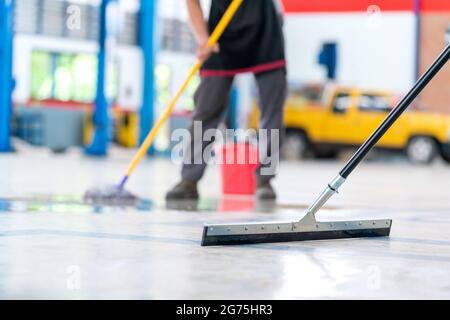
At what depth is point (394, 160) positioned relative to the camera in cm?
1595

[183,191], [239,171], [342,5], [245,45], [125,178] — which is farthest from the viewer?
[342,5]

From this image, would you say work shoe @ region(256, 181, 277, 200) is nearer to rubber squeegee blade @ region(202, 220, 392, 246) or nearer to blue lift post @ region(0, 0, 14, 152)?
rubber squeegee blade @ region(202, 220, 392, 246)

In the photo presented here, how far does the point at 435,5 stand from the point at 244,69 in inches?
555

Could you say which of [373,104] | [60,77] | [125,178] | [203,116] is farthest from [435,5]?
[125,178]

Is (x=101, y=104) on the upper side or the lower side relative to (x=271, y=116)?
lower

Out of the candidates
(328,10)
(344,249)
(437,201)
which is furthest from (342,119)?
(344,249)

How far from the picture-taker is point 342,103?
586 inches

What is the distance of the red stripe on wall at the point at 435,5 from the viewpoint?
17448 millimetres

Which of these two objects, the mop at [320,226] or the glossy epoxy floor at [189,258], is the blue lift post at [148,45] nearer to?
the glossy epoxy floor at [189,258]

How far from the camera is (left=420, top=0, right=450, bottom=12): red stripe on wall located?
17.4m

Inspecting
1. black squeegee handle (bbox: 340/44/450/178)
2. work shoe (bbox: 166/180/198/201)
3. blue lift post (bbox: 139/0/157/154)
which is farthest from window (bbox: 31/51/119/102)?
black squeegee handle (bbox: 340/44/450/178)

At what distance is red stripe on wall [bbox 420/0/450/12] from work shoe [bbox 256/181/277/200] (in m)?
13.5

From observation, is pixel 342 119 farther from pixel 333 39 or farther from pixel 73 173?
pixel 73 173

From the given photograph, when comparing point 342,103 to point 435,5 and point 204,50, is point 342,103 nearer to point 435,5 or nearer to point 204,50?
point 435,5
